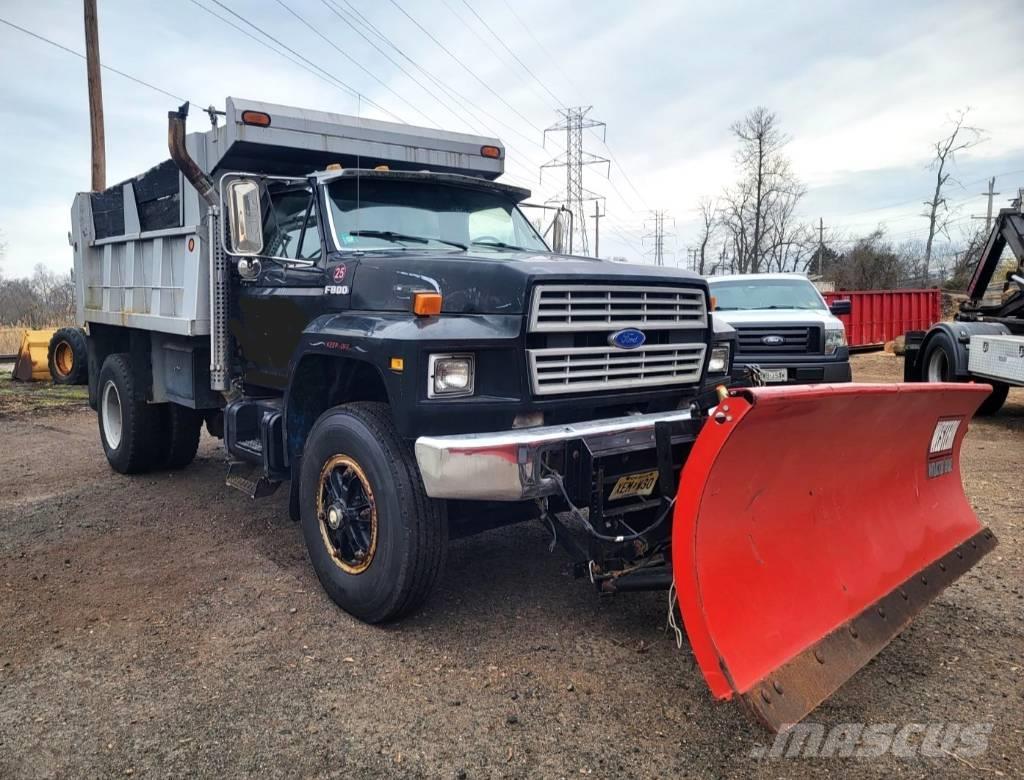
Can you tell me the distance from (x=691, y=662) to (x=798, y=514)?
2.73ft

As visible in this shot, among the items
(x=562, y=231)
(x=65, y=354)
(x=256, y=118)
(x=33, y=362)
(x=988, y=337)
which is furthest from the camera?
(x=33, y=362)

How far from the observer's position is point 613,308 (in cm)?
397

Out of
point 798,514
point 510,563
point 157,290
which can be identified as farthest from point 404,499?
point 157,290

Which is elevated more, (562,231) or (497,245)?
(562,231)

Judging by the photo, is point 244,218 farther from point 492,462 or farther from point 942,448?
point 942,448

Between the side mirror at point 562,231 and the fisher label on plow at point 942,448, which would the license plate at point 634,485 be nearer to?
the fisher label on plow at point 942,448

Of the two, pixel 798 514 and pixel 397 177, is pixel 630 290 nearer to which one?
pixel 798 514

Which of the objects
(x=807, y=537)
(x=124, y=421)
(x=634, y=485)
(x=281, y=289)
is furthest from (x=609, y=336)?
(x=124, y=421)

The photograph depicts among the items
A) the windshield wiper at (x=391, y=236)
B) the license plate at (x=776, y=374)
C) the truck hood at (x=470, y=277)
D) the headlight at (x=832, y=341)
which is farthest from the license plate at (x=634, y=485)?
the headlight at (x=832, y=341)

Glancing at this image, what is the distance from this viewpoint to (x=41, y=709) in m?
3.20

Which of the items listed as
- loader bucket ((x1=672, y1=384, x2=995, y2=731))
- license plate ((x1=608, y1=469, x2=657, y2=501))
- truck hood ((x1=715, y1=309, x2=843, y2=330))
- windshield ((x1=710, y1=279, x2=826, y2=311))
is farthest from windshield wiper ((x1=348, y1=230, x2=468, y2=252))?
windshield ((x1=710, y1=279, x2=826, y2=311))

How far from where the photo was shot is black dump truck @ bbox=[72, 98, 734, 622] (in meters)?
3.57

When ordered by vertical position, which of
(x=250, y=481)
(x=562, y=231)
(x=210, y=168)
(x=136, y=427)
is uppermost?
(x=210, y=168)

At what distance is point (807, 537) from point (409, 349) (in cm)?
194
